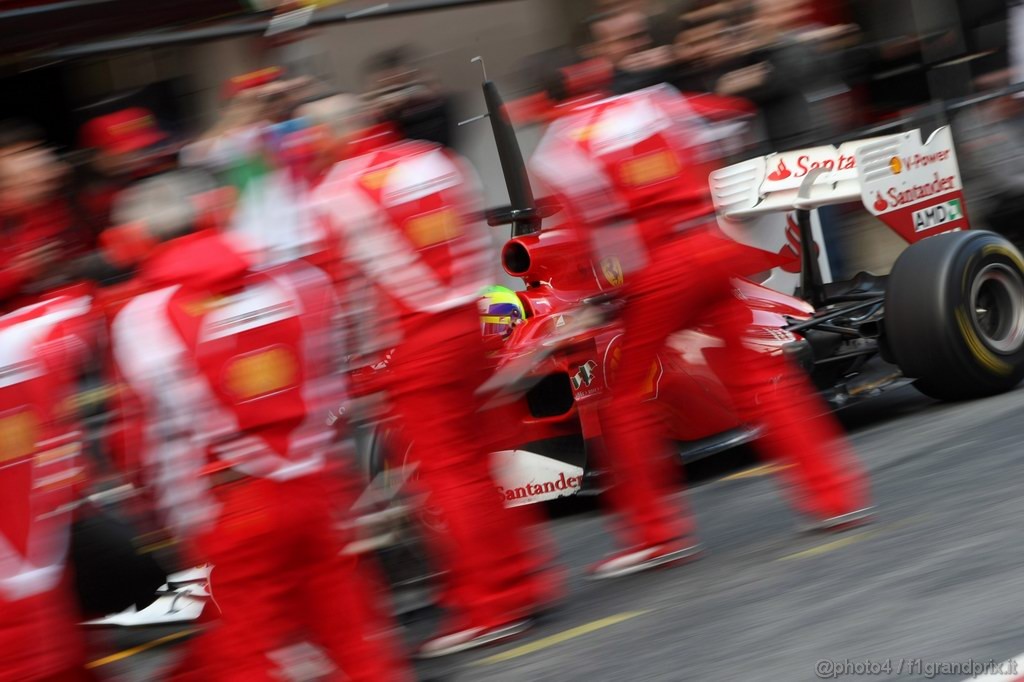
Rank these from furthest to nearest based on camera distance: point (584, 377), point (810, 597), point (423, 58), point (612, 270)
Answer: point (423, 58) → point (584, 377) → point (612, 270) → point (810, 597)

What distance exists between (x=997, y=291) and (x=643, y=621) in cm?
308

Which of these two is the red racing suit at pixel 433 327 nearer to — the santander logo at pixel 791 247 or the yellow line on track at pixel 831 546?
the yellow line on track at pixel 831 546

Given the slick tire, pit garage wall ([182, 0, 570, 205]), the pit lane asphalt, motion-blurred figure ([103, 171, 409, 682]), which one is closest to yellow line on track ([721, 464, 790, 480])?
the pit lane asphalt

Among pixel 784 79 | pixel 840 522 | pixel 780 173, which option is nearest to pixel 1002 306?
pixel 780 173

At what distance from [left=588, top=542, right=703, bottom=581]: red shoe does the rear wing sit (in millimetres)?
2412

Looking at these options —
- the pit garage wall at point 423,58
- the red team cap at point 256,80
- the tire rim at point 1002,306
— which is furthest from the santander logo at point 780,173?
the red team cap at point 256,80

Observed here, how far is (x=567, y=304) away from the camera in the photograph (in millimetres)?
6406

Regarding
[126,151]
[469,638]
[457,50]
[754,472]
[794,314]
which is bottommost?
[754,472]

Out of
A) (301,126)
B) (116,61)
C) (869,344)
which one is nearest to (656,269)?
(301,126)

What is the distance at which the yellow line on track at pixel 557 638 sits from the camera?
444 cm

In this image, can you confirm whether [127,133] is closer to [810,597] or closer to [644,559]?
[644,559]

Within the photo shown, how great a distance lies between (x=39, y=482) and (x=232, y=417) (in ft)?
1.69

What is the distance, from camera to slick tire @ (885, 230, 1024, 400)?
643 cm

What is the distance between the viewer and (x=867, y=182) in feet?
22.6
